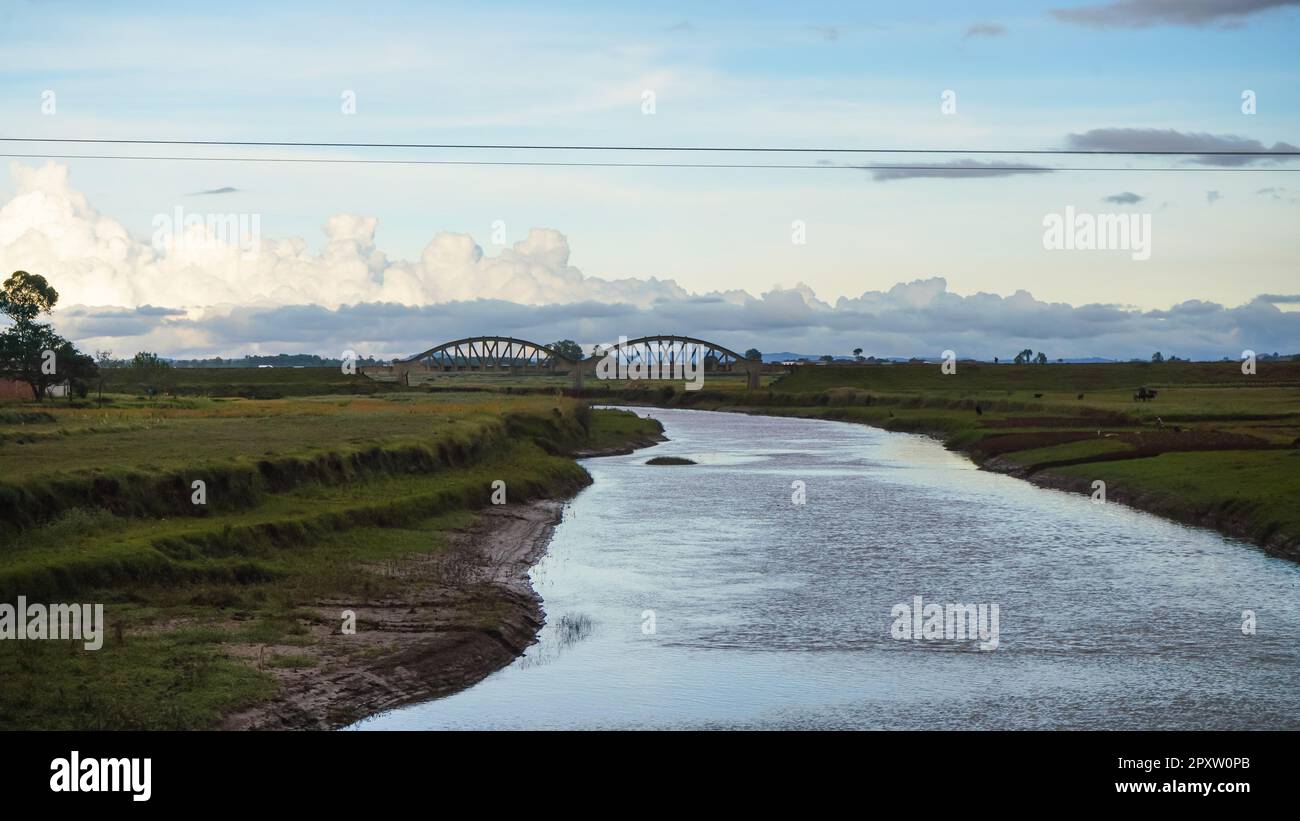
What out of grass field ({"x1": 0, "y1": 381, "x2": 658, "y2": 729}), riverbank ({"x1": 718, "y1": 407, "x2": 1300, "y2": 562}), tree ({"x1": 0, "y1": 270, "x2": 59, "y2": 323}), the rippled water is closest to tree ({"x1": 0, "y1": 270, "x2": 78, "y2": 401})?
tree ({"x1": 0, "y1": 270, "x2": 59, "y2": 323})

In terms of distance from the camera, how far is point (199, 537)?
32438 mm

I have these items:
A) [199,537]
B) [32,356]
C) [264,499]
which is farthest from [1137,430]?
[32,356]

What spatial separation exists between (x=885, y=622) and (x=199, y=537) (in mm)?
17056

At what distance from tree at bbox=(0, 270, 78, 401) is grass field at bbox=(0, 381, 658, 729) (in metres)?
31.4

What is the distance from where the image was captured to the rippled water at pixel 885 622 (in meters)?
23.7

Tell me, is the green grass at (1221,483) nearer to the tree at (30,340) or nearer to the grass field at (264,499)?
the grass field at (264,499)

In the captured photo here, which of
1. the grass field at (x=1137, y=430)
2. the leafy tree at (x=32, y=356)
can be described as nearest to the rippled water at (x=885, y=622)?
the grass field at (x=1137, y=430)

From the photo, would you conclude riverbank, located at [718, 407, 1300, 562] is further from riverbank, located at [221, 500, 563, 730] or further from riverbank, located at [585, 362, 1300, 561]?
riverbank, located at [221, 500, 563, 730]

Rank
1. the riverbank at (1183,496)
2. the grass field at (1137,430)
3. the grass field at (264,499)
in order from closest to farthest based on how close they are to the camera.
Result: the grass field at (264,499) → the riverbank at (1183,496) → the grass field at (1137,430)

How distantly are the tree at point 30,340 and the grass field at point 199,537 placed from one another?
1237 inches
